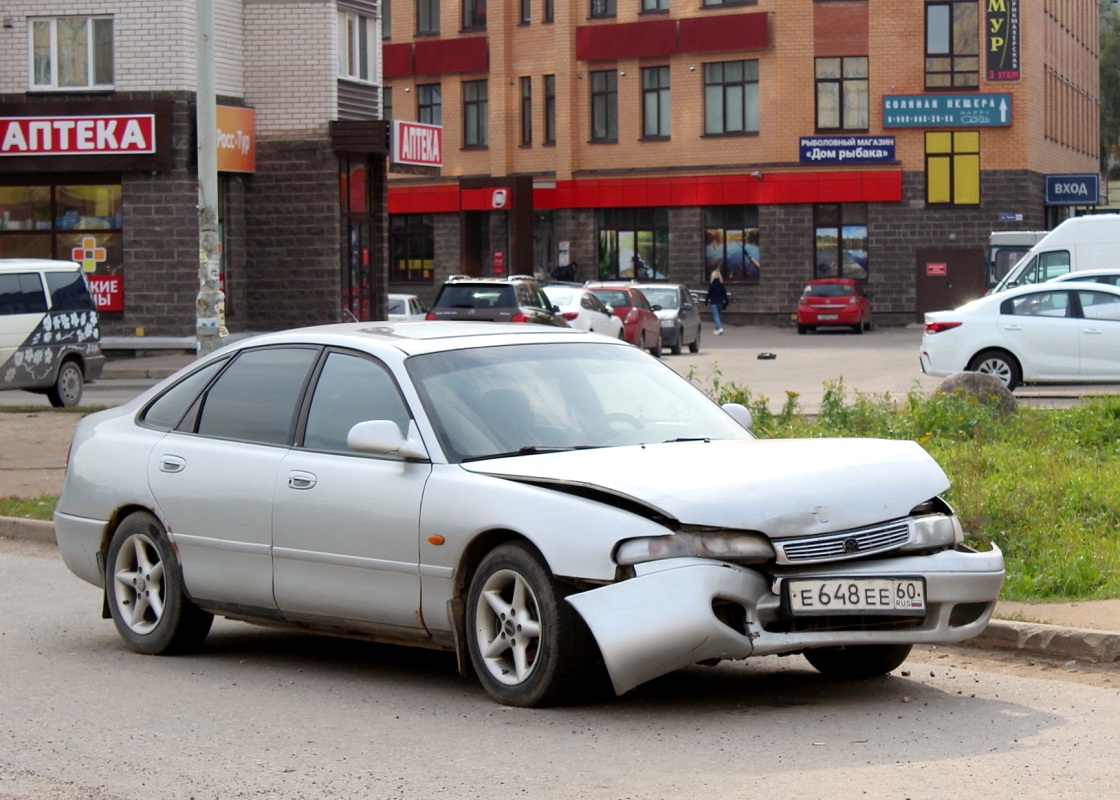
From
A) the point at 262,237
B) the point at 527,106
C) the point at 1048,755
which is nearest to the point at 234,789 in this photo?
the point at 1048,755

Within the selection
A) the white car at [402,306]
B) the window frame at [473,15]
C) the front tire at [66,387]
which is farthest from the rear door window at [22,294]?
the window frame at [473,15]

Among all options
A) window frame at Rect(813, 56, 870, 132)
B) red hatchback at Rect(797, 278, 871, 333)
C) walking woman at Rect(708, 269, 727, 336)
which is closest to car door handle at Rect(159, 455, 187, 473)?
red hatchback at Rect(797, 278, 871, 333)

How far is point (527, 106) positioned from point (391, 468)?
5308cm

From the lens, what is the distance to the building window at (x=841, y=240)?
5378cm

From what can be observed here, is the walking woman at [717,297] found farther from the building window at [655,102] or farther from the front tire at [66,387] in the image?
the front tire at [66,387]

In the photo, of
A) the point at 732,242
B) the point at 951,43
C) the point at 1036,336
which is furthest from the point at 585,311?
the point at 951,43

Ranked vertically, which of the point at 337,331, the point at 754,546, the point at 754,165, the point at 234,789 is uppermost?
the point at 754,165

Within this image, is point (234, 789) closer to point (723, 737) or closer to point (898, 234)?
point (723, 737)

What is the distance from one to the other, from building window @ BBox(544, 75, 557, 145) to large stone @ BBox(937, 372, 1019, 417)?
→ 42.6 m

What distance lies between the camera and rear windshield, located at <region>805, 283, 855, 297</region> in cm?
5009

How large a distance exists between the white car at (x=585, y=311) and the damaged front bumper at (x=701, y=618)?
27.9m

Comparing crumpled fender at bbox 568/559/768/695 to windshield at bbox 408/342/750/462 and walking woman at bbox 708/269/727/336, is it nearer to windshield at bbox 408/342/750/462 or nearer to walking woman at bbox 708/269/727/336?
windshield at bbox 408/342/750/462

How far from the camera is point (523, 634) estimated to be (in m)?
6.64

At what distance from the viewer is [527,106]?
59.4m
